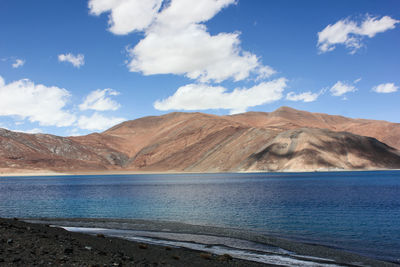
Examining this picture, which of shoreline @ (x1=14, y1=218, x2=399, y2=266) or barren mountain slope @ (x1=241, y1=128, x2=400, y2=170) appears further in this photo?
barren mountain slope @ (x1=241, y1=128, x2=400, y2=170)

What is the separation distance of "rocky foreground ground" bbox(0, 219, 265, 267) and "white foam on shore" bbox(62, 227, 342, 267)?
80.8 inches

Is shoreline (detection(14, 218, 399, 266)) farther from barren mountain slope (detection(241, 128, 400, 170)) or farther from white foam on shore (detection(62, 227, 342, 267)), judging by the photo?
barren mountain slope (detection(241, 128, 400, 170))

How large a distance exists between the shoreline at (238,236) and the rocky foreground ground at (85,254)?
3.01m

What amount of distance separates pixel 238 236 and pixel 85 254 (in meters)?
13.4

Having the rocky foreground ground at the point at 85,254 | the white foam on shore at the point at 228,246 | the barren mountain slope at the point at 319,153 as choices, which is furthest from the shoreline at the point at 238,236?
the barren mountain slope at the point at 319,153

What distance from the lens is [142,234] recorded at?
92.8 ft

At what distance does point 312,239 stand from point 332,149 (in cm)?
15668

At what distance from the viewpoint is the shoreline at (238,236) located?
800 inches

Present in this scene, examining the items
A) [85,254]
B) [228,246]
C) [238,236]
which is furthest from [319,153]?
A: [85,254]

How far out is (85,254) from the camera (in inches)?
638

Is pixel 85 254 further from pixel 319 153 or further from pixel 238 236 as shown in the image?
pixel 319 153

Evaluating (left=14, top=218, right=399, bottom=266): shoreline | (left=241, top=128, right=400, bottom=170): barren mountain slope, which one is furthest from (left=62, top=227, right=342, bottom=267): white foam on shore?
(left=241, top=128, right=400, bottom=170): barren mountain slope

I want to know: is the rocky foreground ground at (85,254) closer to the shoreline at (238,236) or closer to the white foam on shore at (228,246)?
the white foam on shore at (228,246)

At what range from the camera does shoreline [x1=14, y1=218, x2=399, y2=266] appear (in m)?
20.3
